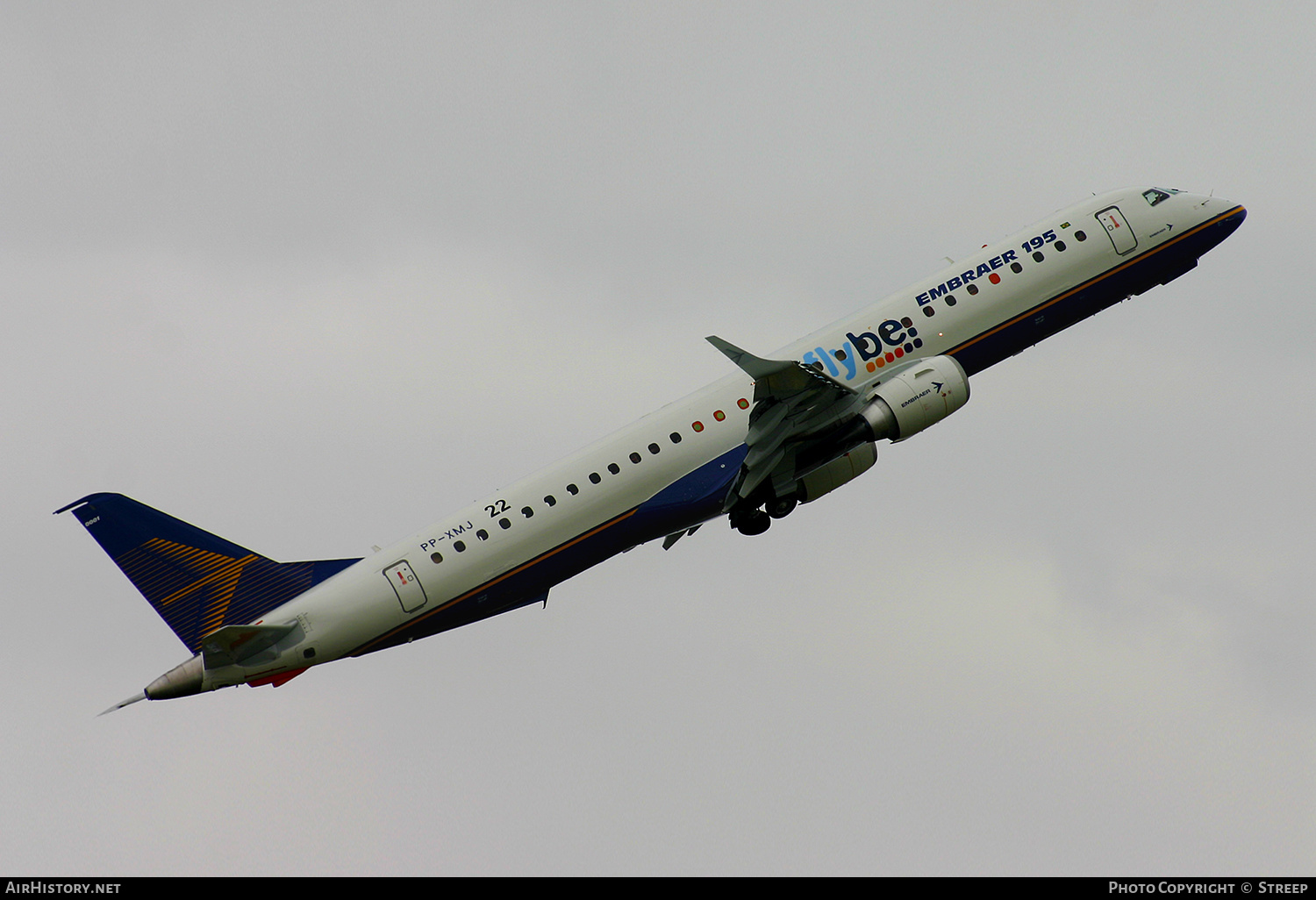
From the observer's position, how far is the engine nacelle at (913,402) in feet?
150

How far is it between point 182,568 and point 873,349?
22.8 metres

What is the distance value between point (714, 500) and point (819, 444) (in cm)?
376

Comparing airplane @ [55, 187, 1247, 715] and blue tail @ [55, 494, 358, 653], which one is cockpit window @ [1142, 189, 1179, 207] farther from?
blue tail @ [55, 494, 358, 653]

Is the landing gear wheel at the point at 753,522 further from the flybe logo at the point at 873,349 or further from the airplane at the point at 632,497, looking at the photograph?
the flybe logo at the point at 873,349

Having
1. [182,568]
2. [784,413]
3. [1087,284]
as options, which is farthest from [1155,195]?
[182,568]

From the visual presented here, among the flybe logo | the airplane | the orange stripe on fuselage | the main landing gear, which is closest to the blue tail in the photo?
the airplane

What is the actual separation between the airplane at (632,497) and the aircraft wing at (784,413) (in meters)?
0.05

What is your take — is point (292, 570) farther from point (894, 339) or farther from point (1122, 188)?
point (1122, 188)

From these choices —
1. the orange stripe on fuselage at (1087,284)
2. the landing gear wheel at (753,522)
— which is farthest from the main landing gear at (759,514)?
the orange stripe on fuselage at (1087,284)

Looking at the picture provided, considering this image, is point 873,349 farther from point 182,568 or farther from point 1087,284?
point 182,568

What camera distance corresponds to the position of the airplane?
45.3 meters

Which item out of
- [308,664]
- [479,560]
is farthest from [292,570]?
[479,560]

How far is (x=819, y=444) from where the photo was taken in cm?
4719

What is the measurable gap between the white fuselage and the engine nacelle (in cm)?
146
